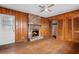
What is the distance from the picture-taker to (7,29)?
5.24 m

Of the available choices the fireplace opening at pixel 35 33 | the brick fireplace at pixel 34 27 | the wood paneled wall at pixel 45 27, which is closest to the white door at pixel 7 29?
the brick fireplace at pixel 34 27

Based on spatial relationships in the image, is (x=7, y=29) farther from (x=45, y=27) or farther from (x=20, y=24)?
(x=45, y=27)

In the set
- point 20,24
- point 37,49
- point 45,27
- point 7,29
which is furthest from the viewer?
point 45,27

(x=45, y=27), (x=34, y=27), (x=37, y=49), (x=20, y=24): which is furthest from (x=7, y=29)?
(x=45, y=27)

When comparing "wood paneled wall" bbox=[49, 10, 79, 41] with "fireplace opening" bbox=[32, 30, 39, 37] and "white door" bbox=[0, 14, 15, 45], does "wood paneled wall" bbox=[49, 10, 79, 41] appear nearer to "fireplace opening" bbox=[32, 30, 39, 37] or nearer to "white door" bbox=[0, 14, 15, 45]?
"fireplace opening" bbox=[32, 30, 39, 37]

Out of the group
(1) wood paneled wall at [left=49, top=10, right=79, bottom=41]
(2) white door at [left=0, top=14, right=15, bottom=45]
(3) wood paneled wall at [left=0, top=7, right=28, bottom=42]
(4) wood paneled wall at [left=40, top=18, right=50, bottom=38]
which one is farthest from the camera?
(4) wood paneled wall at [left=40, top=18, right=50, bottom=38]

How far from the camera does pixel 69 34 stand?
6.52 metres

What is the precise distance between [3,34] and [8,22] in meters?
0.73

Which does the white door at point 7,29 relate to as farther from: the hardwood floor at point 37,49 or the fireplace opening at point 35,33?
the fireplace opening at point 35,33

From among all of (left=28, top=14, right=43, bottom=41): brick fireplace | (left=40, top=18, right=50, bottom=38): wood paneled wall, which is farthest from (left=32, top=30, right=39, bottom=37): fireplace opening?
(left=40, top=18, right=50, bottom=38): wood paneled wall

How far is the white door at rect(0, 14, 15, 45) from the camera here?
4945 millimetres

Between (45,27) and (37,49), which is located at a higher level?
(45,27)

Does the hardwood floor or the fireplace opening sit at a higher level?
the fireplace opening

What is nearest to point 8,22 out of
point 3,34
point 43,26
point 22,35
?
point 3,34
